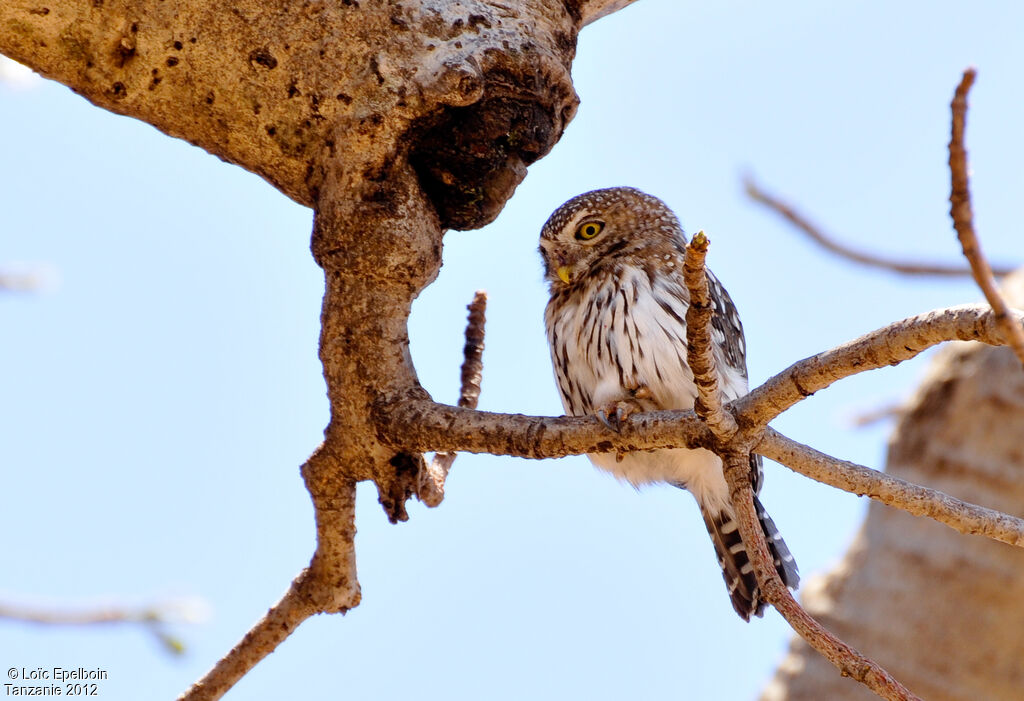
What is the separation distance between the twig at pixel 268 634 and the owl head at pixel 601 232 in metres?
1.62

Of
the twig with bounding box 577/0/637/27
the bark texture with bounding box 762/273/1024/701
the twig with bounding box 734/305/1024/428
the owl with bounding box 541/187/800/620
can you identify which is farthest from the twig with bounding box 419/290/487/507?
the bark texture with bounding box 762/273/1024/701

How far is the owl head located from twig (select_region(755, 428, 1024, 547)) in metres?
1.71

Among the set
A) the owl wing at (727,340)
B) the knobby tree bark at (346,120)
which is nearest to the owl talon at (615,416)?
the knobby tree bark at (346,120)

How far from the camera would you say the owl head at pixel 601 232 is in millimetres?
4066

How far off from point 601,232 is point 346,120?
149 centimetres

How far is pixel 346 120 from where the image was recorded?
2971 mm

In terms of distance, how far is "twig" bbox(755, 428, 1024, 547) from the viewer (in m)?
2.25

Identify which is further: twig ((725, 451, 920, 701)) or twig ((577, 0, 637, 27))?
twig ((577, 0, 637, 27))

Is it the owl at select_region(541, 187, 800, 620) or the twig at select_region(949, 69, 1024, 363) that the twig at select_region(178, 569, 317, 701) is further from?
the twig at select_region(949, 69, 1024, 363)

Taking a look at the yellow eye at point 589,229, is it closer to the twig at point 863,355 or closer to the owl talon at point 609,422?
the owl talon at point 609,422

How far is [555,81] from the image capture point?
3162mm

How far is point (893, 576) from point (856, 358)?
2.90 meters

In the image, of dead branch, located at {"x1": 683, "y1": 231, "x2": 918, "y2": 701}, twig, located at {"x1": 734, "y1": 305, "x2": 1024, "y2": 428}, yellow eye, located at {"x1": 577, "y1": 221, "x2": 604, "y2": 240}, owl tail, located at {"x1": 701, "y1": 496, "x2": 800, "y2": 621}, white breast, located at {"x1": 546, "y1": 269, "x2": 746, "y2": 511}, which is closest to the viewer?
twig, located at {"x1": 734, "y1": 305, "x2": 1024, "y2": 428}

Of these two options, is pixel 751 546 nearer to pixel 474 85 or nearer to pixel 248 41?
pixel 474 85
